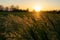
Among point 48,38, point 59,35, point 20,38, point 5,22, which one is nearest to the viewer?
point 20,38

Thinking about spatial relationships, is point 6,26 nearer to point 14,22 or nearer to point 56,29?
point 14,22

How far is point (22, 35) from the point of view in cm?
3253

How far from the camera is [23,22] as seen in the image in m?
37.3

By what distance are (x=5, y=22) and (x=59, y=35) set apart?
10.2 metres

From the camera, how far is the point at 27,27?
1426 inches

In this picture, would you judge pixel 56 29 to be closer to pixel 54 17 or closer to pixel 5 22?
pixel 54 17

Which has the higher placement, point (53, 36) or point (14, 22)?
point (14, 22)

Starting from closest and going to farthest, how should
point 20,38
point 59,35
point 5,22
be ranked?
point 20,38 < point 5,22 < point 59,35

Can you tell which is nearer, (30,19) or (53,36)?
(53,36)

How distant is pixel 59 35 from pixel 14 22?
28.2ft

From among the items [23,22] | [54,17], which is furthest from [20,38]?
[54,17]

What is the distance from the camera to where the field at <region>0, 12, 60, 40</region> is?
31.4 metres

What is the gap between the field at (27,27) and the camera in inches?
1235

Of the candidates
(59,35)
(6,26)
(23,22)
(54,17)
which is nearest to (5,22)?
(6,26)
